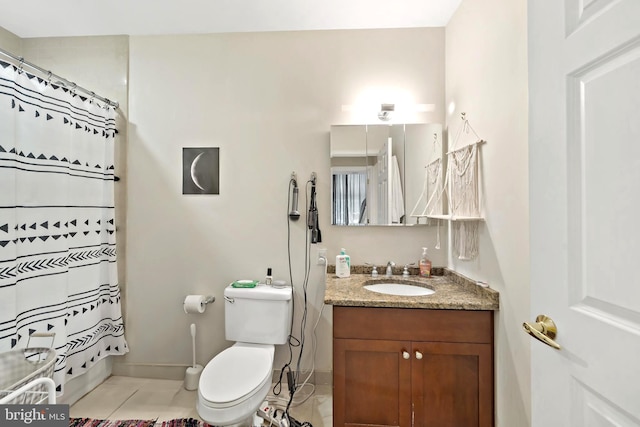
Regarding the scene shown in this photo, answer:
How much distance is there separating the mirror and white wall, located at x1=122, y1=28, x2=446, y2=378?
0.33ft

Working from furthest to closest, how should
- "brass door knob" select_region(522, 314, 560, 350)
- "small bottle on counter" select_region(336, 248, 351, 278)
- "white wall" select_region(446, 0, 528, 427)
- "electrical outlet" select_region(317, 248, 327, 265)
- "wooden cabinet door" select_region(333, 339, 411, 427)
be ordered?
"electrical outlet" select_region(317, 248, 327, 265), "small bottle on counter" select_region(336, 248, 351, 278), "wooden cabinet door" select_region(333, 339, 411, 427), "white wall" select_region(446, 0, 528, 427), "brass door knob" select_region(522, 314, 560, 350)

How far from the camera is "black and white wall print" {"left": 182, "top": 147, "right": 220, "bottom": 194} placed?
84.7 inches

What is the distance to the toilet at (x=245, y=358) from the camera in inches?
51.5

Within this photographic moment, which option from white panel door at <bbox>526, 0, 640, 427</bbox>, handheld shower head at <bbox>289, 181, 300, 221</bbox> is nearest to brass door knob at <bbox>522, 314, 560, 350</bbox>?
white panel door at <bbox>526, 0, 640, 427</bbox>

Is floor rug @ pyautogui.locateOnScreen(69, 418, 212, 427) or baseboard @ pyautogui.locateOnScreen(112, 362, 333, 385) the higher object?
baseboard @ pyautogui.locateOnScreen(112, 362, 333, 385)

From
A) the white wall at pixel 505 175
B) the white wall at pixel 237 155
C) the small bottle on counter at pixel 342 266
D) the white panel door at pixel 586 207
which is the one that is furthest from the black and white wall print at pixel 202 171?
the white panel door at pixel 586 207

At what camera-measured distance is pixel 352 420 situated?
4.81ft

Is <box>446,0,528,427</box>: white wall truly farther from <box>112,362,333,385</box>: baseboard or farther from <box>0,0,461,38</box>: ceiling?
<box>112,362,333,385</box>: baseboard

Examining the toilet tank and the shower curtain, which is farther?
the toilet tank

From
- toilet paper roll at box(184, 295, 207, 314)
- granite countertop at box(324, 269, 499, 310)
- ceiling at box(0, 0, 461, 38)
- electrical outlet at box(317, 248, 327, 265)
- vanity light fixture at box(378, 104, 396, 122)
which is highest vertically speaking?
ceiling at box(0, 0, 461, 38)

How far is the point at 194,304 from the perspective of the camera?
2.02m

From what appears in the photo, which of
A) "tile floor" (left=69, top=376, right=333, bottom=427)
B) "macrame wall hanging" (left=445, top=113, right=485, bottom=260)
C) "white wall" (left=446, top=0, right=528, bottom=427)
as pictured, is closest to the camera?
"white wall" (left=446, top=0, right=528, bottom=427)

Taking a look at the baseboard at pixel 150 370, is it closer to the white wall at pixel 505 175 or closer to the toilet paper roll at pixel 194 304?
the toilet paper roll at pixel 194 304

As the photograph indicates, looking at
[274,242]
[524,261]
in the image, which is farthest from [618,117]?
[274,242]
